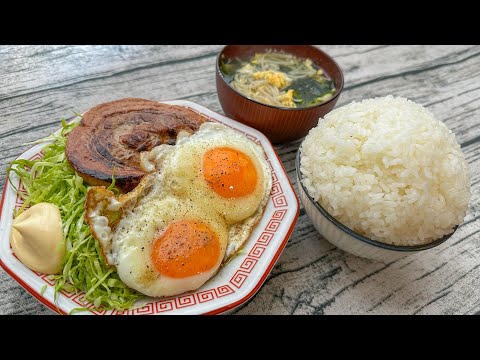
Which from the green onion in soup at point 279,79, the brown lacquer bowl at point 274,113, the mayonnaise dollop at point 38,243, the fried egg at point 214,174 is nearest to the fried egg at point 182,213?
the fried egg at point 214,174

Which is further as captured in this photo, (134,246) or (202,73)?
(202,73)

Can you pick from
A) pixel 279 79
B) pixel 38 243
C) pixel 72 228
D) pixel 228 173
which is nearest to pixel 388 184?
pixel 228 173

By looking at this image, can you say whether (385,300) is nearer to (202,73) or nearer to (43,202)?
(43,202)

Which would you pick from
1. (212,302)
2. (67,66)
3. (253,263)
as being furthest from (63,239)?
(67,66)

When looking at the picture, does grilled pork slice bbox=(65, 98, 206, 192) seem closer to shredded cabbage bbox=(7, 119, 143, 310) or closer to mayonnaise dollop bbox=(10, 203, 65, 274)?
shredded cabbage bbox=(7, 119, 143, 310)

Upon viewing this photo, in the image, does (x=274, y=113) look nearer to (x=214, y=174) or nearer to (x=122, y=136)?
(x=214, y=174)

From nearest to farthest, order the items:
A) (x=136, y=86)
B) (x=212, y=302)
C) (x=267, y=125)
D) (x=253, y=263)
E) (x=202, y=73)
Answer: (x=212, y=302)
(x=253, y=263)
(x=267, y=125)
(x=136, y=86)
(x=202, y=73)
